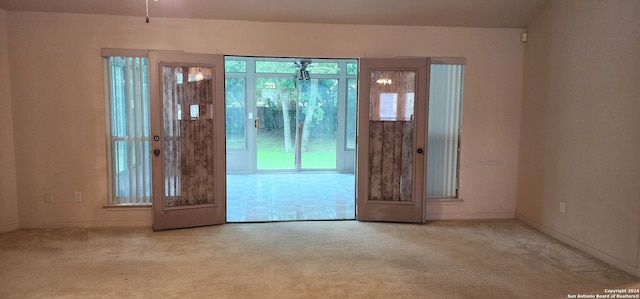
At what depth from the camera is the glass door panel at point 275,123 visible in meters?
8.73

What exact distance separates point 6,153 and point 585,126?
237 inches

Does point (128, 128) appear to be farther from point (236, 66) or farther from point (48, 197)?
point (236, 66)

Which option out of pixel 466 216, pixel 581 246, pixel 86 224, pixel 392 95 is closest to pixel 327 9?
pixel 392 95

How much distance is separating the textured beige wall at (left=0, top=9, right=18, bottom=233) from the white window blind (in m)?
0.99

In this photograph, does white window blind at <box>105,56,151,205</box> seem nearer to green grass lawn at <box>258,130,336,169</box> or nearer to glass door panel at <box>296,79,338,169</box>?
green grass lawn at <box>258,130,336,169</box>

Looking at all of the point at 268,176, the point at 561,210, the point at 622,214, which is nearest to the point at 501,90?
the point at 561,210

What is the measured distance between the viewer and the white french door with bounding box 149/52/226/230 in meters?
4.43

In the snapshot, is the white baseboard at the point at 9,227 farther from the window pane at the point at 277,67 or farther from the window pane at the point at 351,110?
the window pane at the point at 351,110

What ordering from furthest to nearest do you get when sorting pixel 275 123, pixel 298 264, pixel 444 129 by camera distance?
1. pixel 275 123
2. pixel 444 129
3. pixel 298 264

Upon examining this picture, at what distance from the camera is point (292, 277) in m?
3.27

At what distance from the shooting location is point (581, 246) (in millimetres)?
3975

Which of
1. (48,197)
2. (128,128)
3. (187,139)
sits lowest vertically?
(48,197)

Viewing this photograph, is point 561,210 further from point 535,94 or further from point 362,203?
point 362,203

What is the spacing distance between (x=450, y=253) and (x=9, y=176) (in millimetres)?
4749
